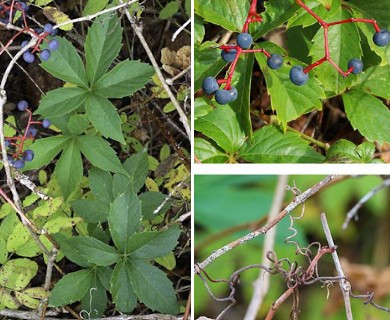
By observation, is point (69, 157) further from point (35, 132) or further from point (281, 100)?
point (281, 100)

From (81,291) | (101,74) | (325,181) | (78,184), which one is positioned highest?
(101,74)

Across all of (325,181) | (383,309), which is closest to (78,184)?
(325,181)

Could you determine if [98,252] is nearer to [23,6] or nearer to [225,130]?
[225,130]

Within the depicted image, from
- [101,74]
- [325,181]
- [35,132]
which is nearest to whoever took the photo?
[325,181]

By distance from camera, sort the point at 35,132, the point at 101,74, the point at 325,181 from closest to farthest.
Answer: the point at 325,181
the point at 101,74
the point at 35,132

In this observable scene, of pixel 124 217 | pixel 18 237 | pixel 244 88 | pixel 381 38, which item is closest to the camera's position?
pixel 381 38

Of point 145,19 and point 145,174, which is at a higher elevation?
point 145,19

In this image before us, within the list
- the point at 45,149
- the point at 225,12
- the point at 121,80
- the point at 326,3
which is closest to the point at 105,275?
the point at 45,149
